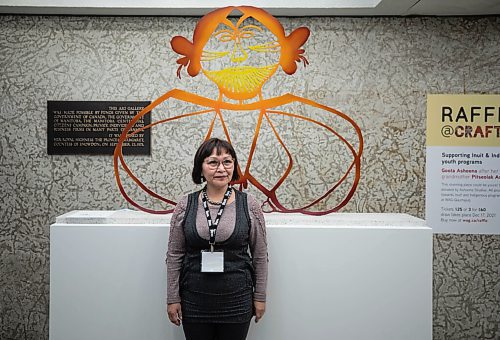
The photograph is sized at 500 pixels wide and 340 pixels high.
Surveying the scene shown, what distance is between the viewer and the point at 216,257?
2287 millimetres

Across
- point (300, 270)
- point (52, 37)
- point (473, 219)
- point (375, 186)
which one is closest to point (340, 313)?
point (300, 270)

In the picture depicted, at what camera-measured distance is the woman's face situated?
7.84ft

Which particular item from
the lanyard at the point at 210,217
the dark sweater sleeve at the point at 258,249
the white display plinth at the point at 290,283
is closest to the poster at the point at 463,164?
the white display plinth at the point at 290,283

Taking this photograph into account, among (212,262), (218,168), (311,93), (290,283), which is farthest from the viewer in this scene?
(311,93)

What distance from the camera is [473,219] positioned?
143 inches

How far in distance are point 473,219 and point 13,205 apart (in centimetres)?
308

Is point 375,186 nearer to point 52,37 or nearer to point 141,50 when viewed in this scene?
point 141,50

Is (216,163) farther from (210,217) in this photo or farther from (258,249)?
(258,249)

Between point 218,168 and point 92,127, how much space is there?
1.54 meters

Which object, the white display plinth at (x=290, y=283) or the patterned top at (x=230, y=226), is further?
the white display plinth at (x=290, y=283)

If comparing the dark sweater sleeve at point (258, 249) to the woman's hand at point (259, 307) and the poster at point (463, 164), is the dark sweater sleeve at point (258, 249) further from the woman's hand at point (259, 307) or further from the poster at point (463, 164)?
the poster at point (463, 164)

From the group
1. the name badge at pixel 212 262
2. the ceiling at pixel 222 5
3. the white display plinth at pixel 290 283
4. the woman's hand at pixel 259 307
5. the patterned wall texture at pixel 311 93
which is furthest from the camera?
the patterned wall texture at pixel 311 93

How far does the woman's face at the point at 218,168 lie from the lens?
239 centimetres

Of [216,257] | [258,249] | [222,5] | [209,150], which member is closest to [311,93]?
[222,5]
